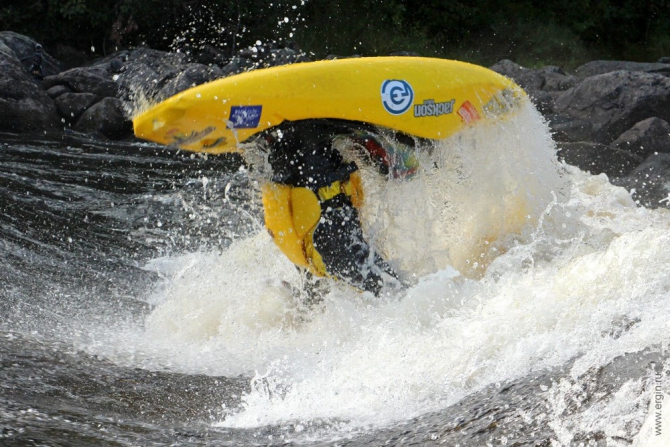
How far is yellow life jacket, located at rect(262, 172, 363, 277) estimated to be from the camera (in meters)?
3.90

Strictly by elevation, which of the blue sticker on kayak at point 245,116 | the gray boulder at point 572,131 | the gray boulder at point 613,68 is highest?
the gray boulder at point 613,68

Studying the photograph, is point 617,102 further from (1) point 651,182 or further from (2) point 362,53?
(2) point 362,53

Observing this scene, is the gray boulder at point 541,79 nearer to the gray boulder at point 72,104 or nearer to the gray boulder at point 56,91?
the gray boulder at point 72,104

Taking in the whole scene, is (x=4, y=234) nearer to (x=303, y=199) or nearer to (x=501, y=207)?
(x=303, y=199)

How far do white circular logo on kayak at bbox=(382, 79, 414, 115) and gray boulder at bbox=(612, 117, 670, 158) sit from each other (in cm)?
546

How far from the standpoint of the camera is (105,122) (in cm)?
1059

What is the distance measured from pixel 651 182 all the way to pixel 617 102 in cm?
304

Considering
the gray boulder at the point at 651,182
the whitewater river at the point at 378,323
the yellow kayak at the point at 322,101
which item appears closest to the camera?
the whitewater river at the point at 378,323

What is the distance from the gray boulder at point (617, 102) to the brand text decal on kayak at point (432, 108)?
594 centimetres

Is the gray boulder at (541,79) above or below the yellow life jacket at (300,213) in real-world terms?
above

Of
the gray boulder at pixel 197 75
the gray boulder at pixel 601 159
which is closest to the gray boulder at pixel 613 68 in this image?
the gray boulder at pixel 601 159

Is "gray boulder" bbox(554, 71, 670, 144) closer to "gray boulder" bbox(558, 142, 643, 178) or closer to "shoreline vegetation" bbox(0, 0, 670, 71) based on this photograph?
"gray boulder" bbox(558, 142, 643, 178)

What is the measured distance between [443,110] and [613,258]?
4.63 ft

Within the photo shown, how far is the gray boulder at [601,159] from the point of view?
8305mm
